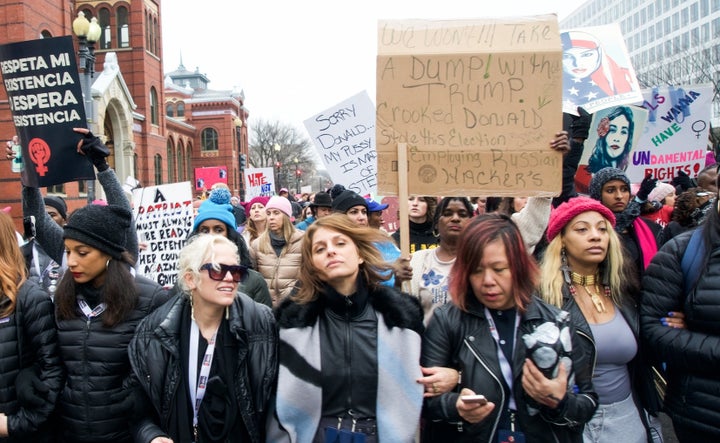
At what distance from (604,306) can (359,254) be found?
4.33 feet

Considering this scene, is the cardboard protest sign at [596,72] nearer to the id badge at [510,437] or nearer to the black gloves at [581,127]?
the black gloves at [581,127]

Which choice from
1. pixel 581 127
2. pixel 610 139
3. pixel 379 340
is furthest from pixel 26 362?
pixel 610 139

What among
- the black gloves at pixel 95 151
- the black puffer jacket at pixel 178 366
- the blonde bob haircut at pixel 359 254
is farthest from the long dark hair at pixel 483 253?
the black gloves at pixel 95 151

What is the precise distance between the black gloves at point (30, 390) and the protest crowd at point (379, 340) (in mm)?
15

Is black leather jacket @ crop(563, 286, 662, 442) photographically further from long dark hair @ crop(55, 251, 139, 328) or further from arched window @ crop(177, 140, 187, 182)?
arched window @ crop(177, 140, 187, 182)

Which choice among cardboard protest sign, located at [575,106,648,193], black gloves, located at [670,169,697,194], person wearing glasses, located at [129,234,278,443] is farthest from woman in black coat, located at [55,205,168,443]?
black gloves, located at [670,169,697,194]

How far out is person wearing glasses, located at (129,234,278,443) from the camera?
9.02 feet

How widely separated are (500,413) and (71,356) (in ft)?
6.98

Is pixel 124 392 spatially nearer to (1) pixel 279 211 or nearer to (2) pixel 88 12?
(1) pixel 279 211

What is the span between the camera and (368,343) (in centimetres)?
269

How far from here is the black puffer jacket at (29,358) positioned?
310cm

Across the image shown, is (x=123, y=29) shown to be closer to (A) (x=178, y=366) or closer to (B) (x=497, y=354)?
(A) (x=178, y=366)

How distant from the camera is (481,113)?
10.9 ft

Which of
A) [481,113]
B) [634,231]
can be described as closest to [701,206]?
[634,231]
